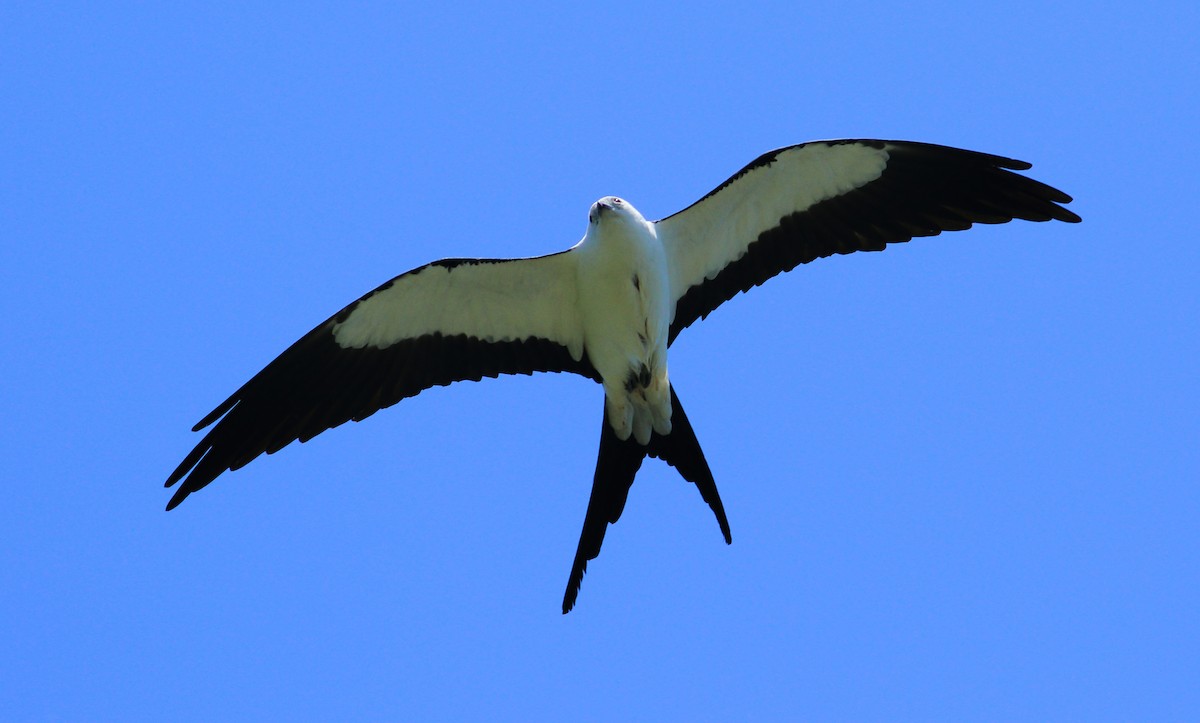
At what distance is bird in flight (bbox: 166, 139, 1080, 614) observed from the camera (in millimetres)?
7891

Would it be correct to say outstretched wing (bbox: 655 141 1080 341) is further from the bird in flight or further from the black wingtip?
the black wingtip

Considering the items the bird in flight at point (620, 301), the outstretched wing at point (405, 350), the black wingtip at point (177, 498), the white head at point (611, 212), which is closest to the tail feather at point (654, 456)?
the bird in flight at point (620, 301)

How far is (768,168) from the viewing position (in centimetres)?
812

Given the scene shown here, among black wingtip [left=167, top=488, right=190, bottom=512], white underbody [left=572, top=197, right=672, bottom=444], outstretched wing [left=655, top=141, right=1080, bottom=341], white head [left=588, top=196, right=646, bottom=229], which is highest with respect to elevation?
outstretched wing [left=655, top=141, right=1080, bottom=341]

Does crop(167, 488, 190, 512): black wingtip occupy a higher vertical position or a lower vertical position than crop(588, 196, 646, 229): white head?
lower

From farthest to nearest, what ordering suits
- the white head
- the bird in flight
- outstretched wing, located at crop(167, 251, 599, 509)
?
outstretched wing, located at crop(167, 251, 599, 509) < the bird in flight < the white head

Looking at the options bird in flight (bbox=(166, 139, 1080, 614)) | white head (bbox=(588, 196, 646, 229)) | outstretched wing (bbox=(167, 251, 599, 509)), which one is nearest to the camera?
white head (bbox=(588, 196, 646, 229))

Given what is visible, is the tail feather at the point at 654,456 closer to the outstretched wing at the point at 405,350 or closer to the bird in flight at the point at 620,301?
the bird in flight at the point at 620,301

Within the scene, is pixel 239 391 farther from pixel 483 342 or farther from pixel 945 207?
pixel 945 207

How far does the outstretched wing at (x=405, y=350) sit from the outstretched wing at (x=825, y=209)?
0.85 m

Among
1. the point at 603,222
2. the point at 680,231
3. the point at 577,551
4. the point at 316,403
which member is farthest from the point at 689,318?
the point at 316,403

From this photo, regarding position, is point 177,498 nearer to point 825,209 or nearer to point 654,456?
point 654,456

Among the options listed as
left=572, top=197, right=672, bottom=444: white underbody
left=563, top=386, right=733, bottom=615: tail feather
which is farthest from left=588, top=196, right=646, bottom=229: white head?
left=563, top=386, right=733, bottom=615: tail feather

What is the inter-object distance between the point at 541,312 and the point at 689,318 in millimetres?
1012
